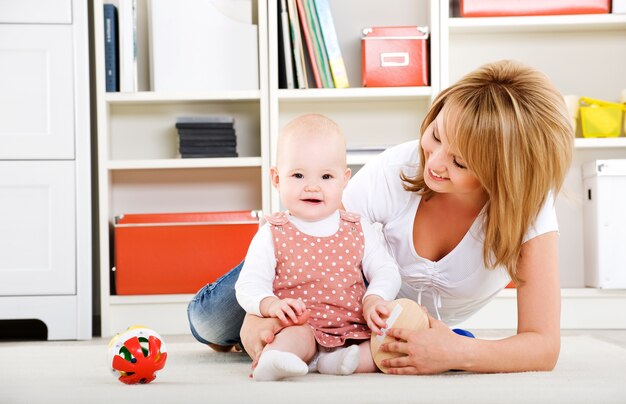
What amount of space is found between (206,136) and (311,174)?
54.8 inches

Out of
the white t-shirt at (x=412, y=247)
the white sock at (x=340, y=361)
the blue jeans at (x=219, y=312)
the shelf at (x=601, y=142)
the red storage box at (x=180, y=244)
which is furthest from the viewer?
the shelf at (x=601, y=142)

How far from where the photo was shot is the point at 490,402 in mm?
1108

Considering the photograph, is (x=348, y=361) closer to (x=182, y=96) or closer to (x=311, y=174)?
(x=311, y=174)

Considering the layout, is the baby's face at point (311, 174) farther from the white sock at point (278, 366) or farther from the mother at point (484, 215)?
the white sock at point (278, 366)

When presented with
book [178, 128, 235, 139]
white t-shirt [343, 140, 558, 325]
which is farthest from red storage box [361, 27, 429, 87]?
white t-shirt [343, 140, 558, 325]

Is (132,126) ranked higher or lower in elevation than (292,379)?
higher

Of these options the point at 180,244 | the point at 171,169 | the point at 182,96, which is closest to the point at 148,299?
the point at 180,244

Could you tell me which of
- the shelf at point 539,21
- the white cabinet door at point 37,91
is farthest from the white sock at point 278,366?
the shelf at point 539,21

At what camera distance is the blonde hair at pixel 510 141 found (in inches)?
51.5

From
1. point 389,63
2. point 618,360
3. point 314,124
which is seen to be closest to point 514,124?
point 314,124

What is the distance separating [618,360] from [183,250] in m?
1.44

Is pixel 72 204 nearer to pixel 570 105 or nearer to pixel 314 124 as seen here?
pixel 314 124

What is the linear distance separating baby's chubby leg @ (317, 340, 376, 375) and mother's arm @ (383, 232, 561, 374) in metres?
0.05

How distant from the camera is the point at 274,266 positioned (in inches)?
55.7
